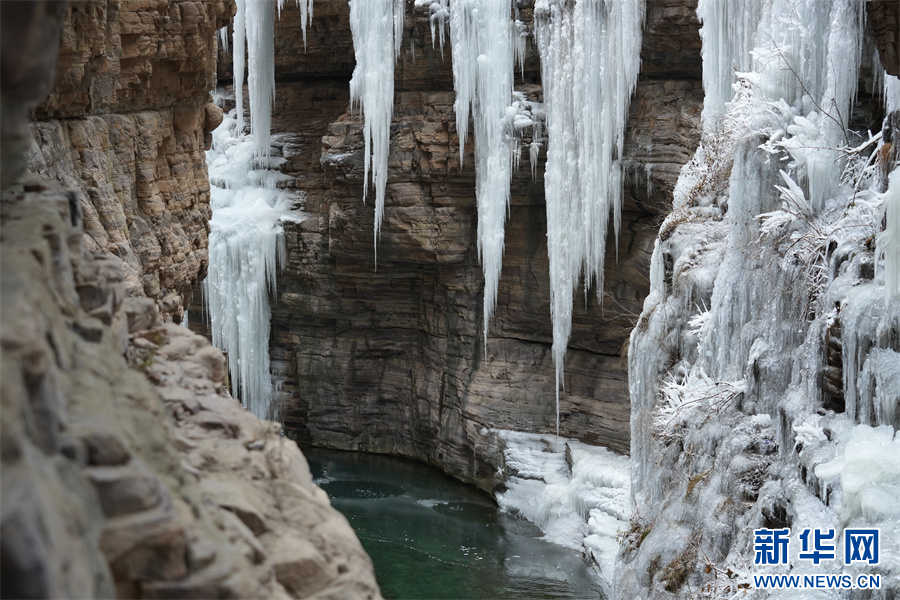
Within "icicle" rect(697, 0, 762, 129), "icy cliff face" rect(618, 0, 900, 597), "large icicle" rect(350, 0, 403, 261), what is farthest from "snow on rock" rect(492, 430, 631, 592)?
"icicle" rect(697, 0, 762, 129)

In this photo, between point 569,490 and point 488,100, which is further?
point 488,100

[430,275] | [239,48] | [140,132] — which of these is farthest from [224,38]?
[140,132]

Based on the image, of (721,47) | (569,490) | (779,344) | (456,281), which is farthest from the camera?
(456,281)

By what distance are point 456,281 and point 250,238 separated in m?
3.94

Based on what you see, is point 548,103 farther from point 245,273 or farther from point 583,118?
point 245,273

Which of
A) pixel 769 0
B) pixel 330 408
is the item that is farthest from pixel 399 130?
pixel 769 0

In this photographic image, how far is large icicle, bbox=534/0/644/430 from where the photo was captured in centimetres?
1456

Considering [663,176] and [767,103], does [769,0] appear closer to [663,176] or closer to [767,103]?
[767,103]

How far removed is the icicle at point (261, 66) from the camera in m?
17.1

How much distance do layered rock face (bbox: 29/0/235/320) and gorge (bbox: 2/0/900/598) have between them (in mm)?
42

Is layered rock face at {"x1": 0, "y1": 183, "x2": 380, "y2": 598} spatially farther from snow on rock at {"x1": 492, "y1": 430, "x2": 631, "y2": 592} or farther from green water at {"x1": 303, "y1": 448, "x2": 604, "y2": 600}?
snow on rock at {"x1": 492, "y1": 430, "x2": 631, "y2": 592}

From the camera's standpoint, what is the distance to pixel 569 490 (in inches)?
598

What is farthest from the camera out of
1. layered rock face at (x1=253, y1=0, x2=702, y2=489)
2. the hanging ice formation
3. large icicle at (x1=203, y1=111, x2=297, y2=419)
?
large icicle at (x1=203, y1=111, x2=297, y2=419)

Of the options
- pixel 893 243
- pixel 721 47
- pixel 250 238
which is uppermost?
pixel 721 47
